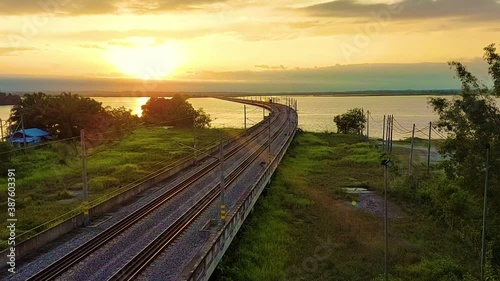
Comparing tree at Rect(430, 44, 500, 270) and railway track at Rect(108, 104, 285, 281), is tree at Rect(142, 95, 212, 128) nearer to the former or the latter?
railway track at Rect(108, 104, 285, 281)

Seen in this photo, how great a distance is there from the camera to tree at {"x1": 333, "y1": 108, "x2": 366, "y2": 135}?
107875 millimetres

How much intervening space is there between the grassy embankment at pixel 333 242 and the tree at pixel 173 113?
68957 millimetres

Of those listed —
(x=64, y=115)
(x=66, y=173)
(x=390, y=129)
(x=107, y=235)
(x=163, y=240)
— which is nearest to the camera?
(x=163, y=240)

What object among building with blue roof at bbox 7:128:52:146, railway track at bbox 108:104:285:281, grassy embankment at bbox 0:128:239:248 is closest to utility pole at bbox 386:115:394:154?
grassy embankment at bbox 0:128:239:248

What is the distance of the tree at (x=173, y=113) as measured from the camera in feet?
368

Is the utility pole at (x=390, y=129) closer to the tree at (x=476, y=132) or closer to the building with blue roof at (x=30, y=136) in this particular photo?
the tree at (x=476, y=132)

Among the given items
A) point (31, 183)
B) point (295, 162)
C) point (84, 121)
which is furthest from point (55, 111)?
point (295, 162)

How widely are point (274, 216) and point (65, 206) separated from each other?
615 inches

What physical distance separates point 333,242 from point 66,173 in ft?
111

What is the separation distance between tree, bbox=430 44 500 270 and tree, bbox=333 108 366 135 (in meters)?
79.1

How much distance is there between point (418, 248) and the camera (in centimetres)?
2705

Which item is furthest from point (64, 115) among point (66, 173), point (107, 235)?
point (107, 235)

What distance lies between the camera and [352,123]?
10812cm

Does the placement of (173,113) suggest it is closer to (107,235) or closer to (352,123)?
(352,123)
